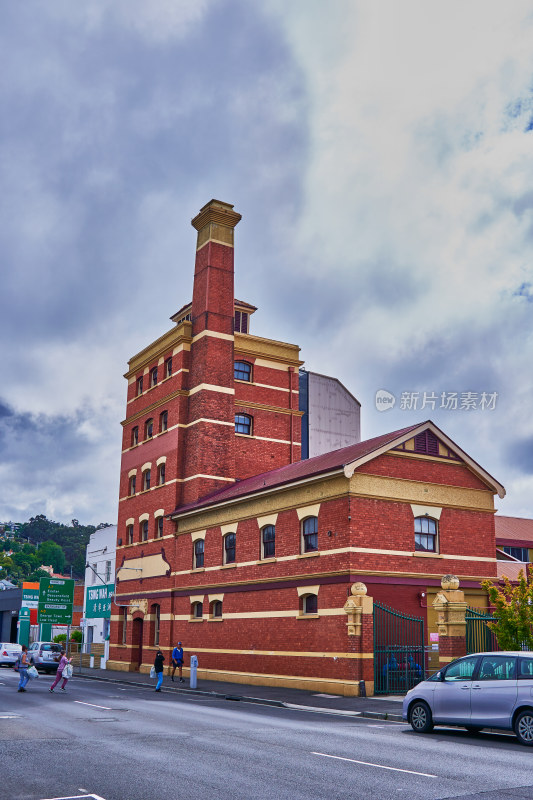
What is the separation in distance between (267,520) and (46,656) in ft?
63.0

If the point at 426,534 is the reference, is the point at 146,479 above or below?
above

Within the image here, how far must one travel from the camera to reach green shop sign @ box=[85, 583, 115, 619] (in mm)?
46188

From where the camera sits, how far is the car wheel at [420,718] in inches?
616

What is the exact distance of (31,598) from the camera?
256 feet

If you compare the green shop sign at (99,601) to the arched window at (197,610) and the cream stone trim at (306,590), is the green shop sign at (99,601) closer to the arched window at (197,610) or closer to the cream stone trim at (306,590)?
the arched window at (197,610)

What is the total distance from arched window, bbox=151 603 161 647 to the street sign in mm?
11699

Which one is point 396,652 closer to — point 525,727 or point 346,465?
point 346,465

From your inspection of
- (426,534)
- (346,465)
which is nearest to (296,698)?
(346,465)

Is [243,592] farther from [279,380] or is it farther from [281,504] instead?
[279,380]

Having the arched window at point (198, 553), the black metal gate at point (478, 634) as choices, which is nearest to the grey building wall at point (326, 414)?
the arched window at point (198, 553)

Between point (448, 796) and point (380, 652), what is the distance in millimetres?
15537

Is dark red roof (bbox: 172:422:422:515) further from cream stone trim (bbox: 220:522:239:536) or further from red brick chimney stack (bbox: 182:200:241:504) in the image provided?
red brick chimney stack (bbox: 182:200:241:504)

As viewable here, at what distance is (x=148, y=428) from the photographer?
44250 mm

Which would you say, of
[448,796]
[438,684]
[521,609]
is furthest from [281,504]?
[448,796]
